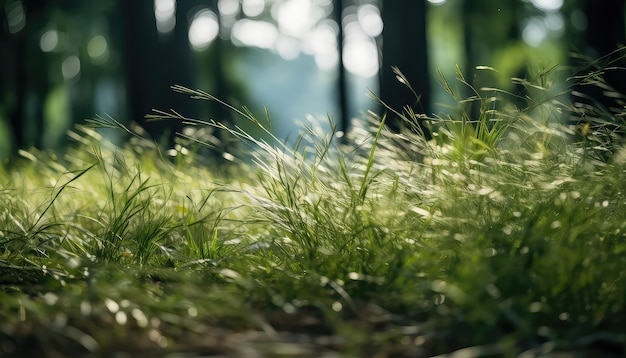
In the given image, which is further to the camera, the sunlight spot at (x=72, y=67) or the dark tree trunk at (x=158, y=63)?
the sunlight spot at (x=72, y=67)

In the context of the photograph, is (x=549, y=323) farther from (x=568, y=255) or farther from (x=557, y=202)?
(x=557, y=202)

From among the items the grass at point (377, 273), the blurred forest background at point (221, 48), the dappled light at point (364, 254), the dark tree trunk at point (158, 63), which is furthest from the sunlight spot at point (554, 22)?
the grass at point (377, 273)

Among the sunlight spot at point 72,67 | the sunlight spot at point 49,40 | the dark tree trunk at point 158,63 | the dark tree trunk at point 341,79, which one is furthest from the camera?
the sunlight spot at point 72,67

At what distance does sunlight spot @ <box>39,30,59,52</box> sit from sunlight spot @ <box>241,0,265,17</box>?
13.8ft

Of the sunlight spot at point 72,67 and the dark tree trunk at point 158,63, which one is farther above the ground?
the dark tree trunk at point 158,63

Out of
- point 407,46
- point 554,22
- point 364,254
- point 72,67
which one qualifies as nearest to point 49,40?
point 72,67

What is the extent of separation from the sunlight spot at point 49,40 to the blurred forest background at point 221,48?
4cm

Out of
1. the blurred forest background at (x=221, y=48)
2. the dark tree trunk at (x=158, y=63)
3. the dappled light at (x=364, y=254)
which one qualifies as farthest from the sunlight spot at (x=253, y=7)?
the dappled light at (x=364, y=254)

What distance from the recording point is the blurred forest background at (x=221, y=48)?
5824 mm

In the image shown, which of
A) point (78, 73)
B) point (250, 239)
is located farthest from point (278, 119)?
point (250, 239)

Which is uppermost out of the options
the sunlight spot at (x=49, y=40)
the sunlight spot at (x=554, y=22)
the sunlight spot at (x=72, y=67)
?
the sunlight spot at (x=554, y=22)

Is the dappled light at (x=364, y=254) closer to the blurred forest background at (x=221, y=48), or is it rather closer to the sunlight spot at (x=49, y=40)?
the blurred forest background at (x=221, y=48)

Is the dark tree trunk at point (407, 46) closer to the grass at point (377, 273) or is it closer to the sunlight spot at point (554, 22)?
the grass at point (377, 273)

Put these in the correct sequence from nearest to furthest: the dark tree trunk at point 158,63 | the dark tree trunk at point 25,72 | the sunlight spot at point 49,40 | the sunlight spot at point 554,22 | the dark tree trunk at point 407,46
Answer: the dark tree trunk at point 407,46 → the dark tree trunk at point 158,63 → the dark tree trunk at point 25,72 → the sunlight spot at point 554,22 → the sunlight spot at point 49,40
